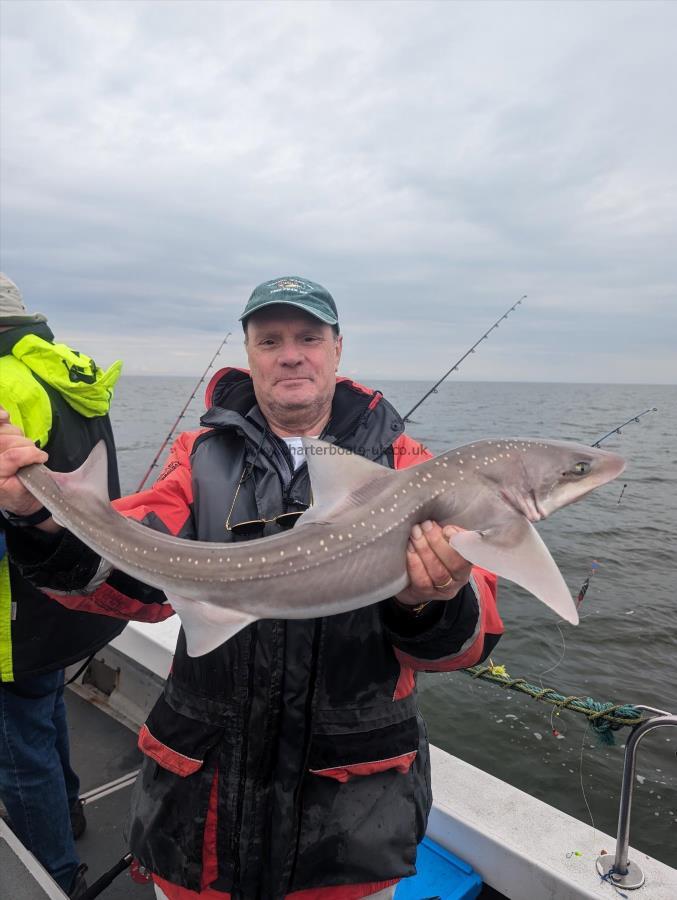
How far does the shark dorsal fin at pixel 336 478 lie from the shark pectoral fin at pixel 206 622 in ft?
1.62

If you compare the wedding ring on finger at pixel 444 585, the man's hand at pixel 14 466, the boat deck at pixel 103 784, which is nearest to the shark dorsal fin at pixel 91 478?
the man's hand at pixel 14 466

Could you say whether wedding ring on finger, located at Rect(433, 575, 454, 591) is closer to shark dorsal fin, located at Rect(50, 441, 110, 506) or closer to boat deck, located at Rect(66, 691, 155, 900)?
shark dorsal fin, located at Rect(50, 441, 110, 506)

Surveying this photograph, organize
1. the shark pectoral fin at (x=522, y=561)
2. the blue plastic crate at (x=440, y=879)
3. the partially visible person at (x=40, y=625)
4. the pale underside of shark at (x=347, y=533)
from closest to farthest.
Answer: the shark pectoral fin at (x=522, y=561)
the pale underside of shark at (x=347, y=533)
the partially visible person at (x=40, y=625)
the blue plastic crate at (x=440, y=879)

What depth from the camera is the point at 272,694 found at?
2492 mm

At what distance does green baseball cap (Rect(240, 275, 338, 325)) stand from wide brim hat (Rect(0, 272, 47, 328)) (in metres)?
1.33

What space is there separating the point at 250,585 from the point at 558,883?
247 cm

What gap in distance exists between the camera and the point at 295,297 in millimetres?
3018

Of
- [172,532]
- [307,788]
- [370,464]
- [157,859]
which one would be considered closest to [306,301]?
[370,464]

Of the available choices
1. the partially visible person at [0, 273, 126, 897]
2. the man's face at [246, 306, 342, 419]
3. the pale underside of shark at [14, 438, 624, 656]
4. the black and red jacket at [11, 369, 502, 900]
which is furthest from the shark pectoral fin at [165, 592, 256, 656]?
the partially visible person at [0, 273, 126, 897]

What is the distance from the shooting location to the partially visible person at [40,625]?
10.7 ft

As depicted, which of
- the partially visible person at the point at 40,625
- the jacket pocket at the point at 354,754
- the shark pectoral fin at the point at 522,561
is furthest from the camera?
the partially visible person at the point at 40,625

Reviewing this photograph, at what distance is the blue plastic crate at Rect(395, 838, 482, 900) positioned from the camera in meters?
3.39

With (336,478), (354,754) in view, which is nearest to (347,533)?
(336,478)

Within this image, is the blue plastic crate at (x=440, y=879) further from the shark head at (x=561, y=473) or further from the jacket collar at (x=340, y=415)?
the jacket collar at (x=340, y=415)
